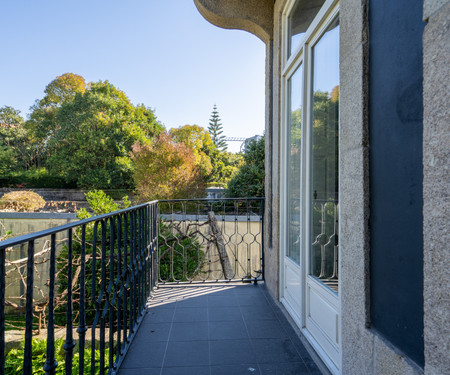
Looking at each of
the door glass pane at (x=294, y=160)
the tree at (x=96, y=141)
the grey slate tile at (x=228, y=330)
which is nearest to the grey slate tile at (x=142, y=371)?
the grey slate tile at (x=228, y=330)

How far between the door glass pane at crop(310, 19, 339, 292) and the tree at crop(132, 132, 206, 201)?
30.9 feet

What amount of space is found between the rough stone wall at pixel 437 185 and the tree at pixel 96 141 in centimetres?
1756

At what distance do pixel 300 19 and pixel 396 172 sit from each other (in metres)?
1.95

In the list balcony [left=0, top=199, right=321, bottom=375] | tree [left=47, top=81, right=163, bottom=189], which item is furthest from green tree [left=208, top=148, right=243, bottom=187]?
balcony [left=0, top=199, right=321, bottom=375]

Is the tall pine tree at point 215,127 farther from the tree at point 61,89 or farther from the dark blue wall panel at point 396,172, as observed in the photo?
the dark blue wall panel at point 396,172

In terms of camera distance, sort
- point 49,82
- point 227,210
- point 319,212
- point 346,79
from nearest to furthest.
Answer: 1. point 346,79
2. point 319,212
3. point 227,210
4. point 49,82

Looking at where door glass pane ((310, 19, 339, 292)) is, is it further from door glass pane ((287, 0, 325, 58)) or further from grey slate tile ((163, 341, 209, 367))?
grey slate tile ((163, 341, 209, 367))

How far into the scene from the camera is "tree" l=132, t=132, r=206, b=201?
11.3 meters

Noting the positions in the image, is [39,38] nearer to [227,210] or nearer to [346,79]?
[227,210]

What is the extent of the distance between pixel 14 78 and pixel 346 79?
31105mm

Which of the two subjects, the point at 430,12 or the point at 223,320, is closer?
the point at 430,12

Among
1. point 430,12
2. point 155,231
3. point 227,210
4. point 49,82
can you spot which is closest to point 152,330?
point 155,231

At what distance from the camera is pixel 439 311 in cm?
73

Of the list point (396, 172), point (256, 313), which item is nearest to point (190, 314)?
point (256, 313)
